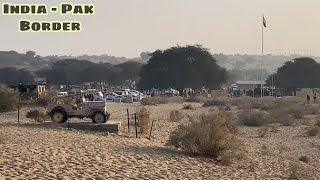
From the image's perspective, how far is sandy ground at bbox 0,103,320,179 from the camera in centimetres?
1478

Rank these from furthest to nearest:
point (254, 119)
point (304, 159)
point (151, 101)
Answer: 1. point (151, 101)
2. point (254, 119)
3. point (304, 159)

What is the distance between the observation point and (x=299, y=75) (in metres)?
101

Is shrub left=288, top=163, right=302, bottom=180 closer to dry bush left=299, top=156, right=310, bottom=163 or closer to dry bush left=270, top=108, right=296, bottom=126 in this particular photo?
dry bush left=299, top=156, right=310, bottom=163

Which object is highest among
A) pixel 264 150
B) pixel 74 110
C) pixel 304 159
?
pixel 74 110

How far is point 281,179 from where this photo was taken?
1769cm

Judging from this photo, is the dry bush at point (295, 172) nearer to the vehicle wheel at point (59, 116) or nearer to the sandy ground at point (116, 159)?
the sandy ground at point (116, 159)

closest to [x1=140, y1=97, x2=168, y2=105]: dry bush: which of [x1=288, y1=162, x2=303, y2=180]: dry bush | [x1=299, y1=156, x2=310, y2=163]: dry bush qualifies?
[x1=299, y1=156, x2=310, y2=163]: dry bush

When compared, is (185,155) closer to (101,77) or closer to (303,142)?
(303,142)

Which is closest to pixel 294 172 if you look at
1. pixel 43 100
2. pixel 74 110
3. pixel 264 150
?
pixel 264 150

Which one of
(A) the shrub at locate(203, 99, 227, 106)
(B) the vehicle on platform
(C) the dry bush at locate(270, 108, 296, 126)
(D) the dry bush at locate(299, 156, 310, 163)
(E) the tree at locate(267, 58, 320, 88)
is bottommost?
(D) the dry bush at locate(299, 156, 310, 163)

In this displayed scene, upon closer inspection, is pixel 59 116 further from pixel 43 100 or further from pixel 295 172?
pixel 43 100

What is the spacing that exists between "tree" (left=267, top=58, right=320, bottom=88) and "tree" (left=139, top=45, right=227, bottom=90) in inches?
473

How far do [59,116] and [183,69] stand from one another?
6936 centimetres

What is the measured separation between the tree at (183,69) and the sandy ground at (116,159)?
69.6 metres
